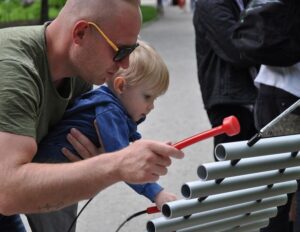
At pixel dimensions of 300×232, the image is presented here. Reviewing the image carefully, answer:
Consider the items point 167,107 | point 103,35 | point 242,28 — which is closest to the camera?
point 103,35

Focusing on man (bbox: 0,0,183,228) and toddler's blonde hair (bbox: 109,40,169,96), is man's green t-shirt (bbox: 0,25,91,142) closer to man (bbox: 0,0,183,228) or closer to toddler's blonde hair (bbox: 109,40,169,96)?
man (bbox: 0,0,183,228)

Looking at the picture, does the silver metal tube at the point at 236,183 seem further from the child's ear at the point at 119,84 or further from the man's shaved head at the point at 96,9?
the child's ear at the point at 119,84

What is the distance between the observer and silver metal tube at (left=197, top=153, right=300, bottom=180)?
1711 millimetres

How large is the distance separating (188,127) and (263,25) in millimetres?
4407

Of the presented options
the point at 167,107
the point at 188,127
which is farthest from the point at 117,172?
the point at 167,107

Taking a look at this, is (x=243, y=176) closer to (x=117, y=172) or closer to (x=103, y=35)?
(x=117, y=172)

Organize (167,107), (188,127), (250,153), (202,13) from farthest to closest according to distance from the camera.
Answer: (167,107), (188,127), (202,13), (250,153)

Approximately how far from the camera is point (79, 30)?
6.68 feet

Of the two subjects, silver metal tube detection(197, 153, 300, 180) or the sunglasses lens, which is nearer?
silver metal tube detection(197, 153, 300, 180)

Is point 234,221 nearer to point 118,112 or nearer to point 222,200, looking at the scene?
point 222,200

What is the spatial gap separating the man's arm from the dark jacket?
1.70 m

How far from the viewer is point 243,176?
6.21 ft

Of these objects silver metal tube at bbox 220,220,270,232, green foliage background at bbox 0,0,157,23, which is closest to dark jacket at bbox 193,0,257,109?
silver metal tube at bbox 220,220,270,232

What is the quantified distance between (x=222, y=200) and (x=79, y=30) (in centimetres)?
66
